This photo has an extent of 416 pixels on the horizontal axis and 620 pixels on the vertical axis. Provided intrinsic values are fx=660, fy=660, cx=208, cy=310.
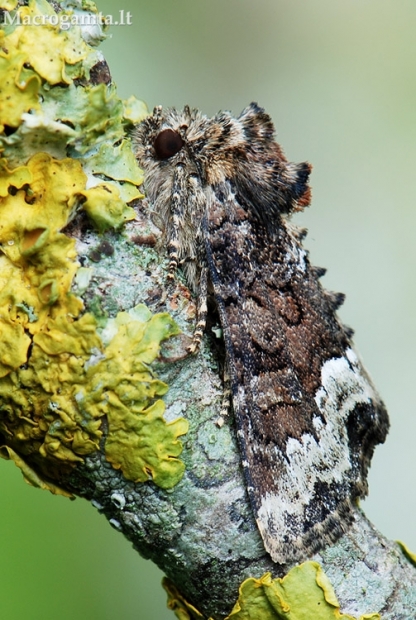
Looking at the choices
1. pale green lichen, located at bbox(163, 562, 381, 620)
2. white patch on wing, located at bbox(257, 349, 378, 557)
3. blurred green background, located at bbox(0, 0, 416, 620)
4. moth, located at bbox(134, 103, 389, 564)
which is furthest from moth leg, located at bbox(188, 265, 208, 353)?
blurred green background, located at bbox(0, 0, 416, 620)

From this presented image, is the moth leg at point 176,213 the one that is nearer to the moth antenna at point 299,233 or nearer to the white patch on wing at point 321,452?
the moth antenna at point 299,233

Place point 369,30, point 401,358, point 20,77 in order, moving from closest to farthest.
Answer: point 20,77, point 401,358, point 369,30

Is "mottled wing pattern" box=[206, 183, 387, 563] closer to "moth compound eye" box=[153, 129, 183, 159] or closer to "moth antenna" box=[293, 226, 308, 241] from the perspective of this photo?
"moth antenna" box=[293, 226, 308, 241]

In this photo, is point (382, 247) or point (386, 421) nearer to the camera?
point (386, 421)

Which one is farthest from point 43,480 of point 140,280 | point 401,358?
point 401,358

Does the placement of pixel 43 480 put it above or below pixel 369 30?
below

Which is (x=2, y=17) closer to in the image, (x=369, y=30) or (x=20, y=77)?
(x=20, y=77)

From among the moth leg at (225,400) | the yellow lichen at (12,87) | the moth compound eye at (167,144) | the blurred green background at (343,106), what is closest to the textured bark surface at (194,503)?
the moth leg at (225,400)
